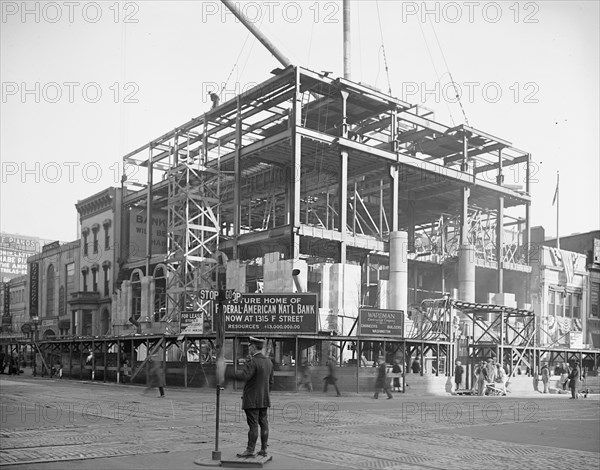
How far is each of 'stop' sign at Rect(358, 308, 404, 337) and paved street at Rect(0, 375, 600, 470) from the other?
9.31 metres

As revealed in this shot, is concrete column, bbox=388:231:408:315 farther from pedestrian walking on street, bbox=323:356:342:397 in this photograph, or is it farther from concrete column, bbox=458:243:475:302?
pedestrian walking on street, bbox=323:356:342:397

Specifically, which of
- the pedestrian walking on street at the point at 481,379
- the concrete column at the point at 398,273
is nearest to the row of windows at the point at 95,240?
the concrete column at the point at 398,273

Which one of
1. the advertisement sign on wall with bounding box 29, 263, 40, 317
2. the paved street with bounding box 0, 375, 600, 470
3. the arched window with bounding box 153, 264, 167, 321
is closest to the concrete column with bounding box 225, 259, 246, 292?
the arched window with bounding box 153, 264, 167, 321

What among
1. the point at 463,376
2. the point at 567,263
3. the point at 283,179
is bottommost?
the point at 463,376

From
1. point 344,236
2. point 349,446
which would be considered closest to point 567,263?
point 344,236

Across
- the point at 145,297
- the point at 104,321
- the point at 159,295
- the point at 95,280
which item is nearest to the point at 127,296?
the point at 145,297

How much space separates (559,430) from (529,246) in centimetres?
4450

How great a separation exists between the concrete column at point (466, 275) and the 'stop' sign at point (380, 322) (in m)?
19.7

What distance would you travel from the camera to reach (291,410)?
2188 cm

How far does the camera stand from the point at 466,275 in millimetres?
53438

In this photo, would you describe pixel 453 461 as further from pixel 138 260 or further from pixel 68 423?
pixel 138 260

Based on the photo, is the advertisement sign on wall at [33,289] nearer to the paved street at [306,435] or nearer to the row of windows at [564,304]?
the row of windows at [564,304]

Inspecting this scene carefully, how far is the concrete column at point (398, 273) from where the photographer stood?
4675 cm

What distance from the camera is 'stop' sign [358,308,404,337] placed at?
33875mm
